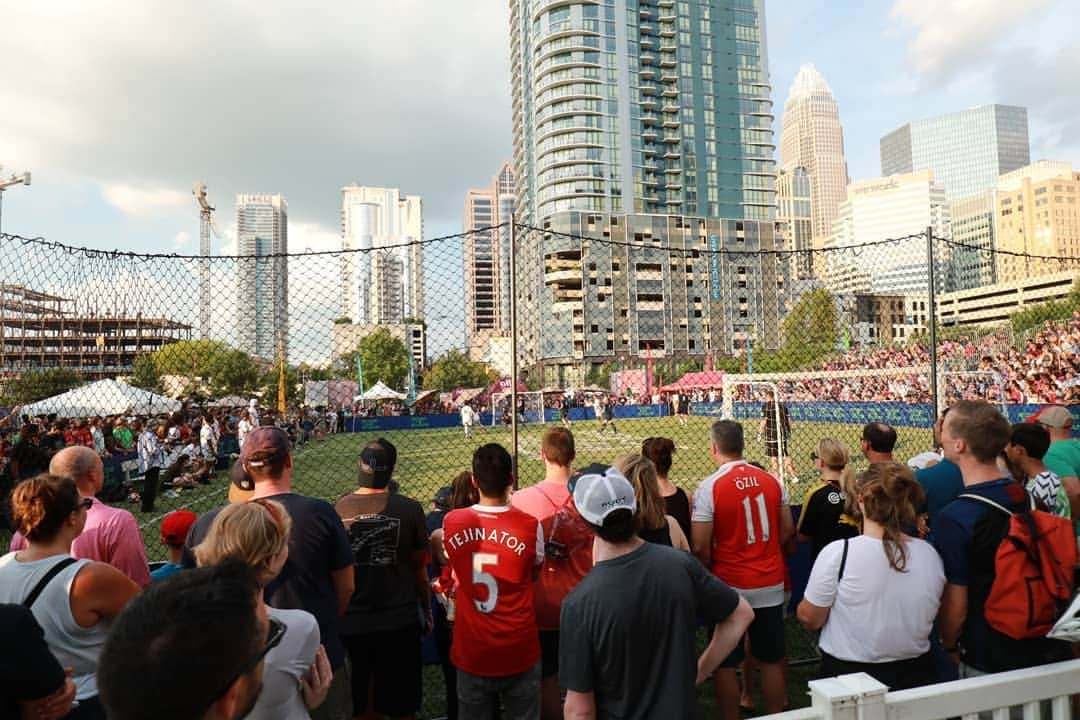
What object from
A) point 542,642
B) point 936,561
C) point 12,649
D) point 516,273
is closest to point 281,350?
point 516,273

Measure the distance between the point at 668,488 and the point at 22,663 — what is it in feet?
12.1

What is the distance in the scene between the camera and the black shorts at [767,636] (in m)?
4.14

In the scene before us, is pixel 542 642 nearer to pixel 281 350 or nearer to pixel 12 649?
pixel 12 649

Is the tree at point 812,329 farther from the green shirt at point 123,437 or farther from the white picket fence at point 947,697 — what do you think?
the green shirt at point 123,437

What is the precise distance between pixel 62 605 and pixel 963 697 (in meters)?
3.51

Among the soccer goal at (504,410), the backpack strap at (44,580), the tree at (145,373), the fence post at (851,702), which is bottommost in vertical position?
the soccer goal at (504,410)

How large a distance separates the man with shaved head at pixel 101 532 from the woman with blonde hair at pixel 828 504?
14.1 ft

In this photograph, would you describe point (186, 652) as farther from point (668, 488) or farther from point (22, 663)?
point (668, 488)

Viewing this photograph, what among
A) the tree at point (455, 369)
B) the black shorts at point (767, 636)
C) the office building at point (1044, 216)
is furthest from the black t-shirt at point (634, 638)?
the office building at point (1044, 216)

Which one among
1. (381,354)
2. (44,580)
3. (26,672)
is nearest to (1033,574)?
(26,672)

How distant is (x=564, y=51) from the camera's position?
98562 mm

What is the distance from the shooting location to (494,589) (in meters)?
3.33

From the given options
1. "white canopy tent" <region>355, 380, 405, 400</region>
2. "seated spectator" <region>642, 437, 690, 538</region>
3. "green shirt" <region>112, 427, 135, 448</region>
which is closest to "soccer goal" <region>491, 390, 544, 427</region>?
"white canopy tent" <region>355, 380, 405, 400</region>

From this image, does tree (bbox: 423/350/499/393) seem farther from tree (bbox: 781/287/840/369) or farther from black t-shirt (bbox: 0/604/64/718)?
tree (bbox: 781/287/840/369)
